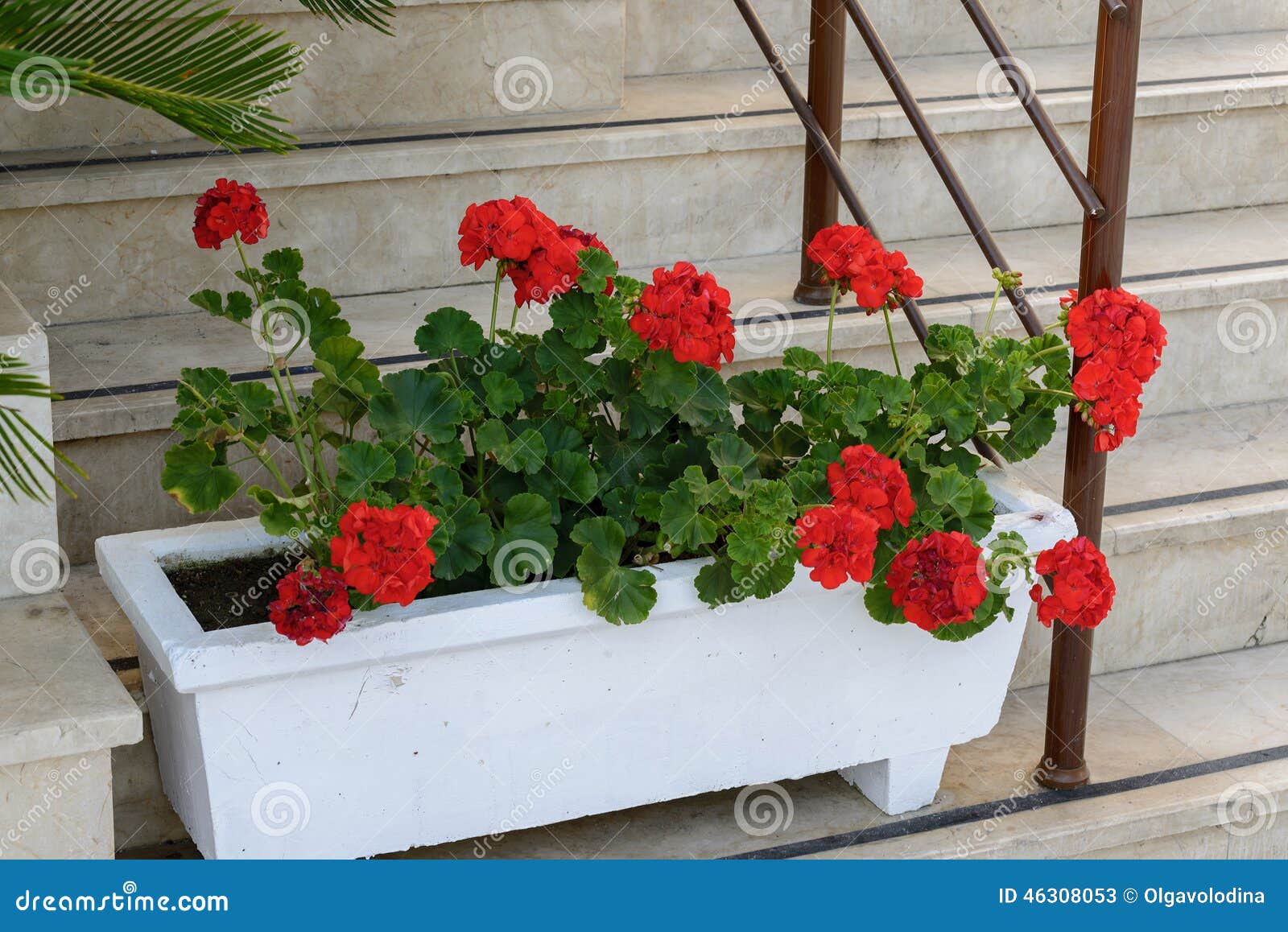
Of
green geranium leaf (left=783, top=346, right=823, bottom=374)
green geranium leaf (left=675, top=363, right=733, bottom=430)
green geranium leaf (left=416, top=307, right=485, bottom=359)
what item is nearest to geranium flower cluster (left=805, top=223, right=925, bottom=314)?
green geranium leaf (left=783, top=346, right=823, bottom=374)

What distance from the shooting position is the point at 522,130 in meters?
2.75

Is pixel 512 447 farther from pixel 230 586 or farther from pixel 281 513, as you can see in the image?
pixel 230 586

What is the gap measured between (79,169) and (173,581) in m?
0.91

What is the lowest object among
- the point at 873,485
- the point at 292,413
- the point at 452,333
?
the point at 873,485

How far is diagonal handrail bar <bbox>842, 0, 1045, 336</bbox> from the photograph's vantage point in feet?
6.70

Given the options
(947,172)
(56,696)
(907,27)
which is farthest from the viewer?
(907,27)

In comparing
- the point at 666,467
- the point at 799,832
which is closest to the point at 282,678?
the point at 666,467

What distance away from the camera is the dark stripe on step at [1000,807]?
1.98 m

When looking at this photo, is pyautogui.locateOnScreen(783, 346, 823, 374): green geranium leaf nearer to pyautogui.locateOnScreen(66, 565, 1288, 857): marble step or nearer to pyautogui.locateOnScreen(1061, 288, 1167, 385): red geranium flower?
pyautogui.locateOnScreen(1061, 288, 1167, 385): red geranium flower

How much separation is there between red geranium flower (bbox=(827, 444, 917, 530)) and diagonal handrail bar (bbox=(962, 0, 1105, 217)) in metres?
0.45

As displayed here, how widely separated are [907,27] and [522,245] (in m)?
1.97

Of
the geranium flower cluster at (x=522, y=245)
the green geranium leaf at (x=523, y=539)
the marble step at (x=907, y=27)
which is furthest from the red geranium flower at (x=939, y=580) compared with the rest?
the marble step at (x=907, y=27)

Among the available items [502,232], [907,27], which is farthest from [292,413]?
[907,27]

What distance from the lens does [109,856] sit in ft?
5.50
